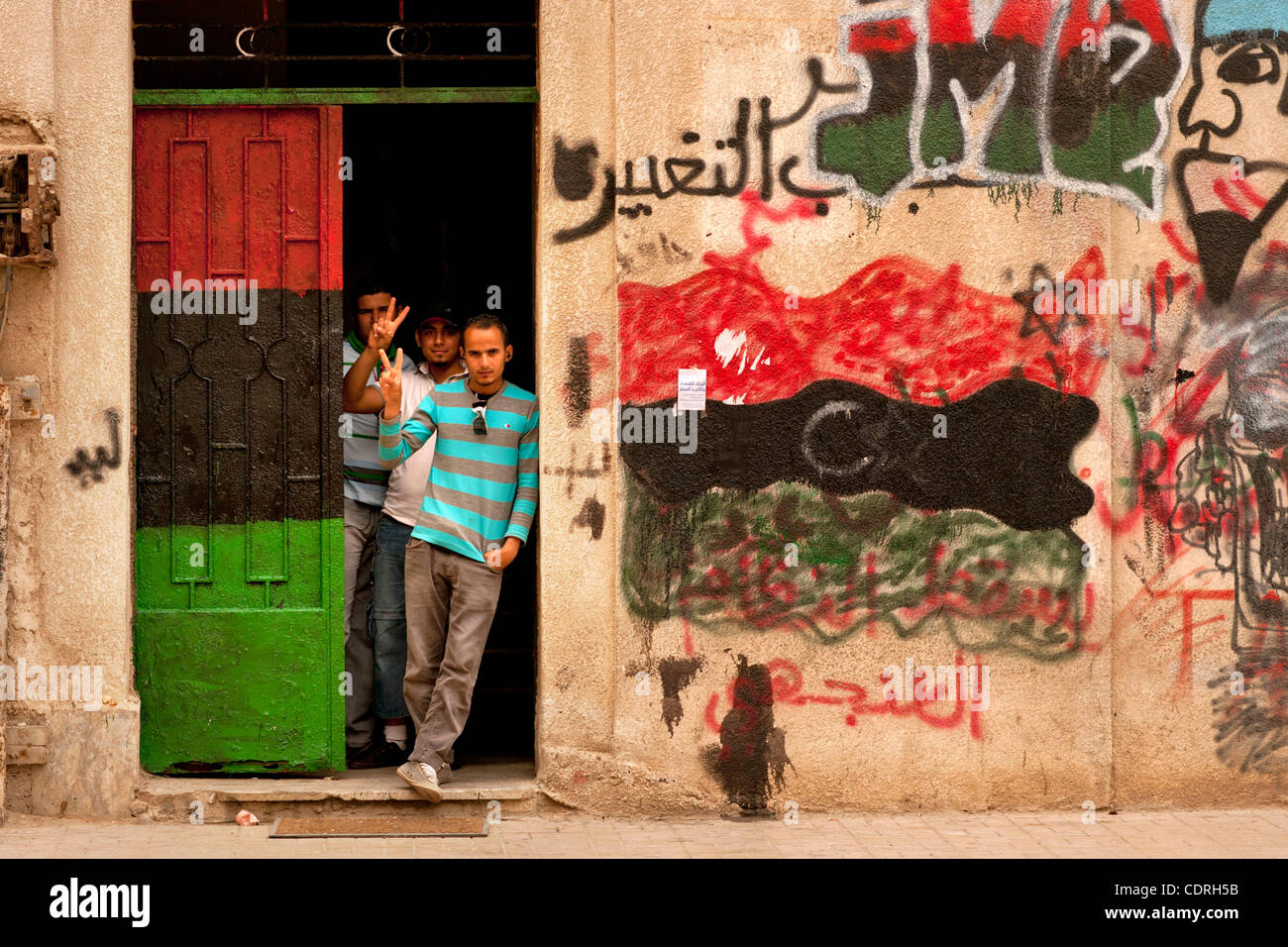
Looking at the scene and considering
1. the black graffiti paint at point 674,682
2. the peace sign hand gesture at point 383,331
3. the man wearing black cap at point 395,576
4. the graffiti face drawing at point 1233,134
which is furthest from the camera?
the man wearing black cap at point 395,576

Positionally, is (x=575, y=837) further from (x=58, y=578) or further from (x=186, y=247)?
(x=186, y=247)

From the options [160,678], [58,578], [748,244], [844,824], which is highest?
[748,244]

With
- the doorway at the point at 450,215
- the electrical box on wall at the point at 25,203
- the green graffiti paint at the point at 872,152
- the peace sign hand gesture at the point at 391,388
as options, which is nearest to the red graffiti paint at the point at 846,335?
the green graffiti paint at the point at 872,152

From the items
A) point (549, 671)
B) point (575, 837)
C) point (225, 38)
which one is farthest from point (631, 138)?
point (575, 837)

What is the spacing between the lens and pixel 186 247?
20.9 ft

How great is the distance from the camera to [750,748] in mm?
6211

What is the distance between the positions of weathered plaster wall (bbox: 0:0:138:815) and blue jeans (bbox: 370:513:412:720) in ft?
3.96

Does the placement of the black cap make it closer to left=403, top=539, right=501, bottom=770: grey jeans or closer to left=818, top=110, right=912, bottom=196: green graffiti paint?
left=403, top=539, right=501, bottom=770: grey jeans

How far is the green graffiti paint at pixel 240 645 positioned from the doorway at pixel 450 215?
5.91 ft

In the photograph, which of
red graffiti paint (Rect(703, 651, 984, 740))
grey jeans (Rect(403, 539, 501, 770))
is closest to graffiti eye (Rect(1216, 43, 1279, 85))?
red graffiti paint (Rect(703, 651, 984, 740))

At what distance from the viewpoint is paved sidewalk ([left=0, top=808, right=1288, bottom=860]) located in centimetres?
565

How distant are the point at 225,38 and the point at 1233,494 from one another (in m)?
4.83

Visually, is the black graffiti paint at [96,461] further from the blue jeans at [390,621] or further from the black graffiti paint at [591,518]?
the black graffiti paint at [591,518]

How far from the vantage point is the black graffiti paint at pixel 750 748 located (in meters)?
6.21
